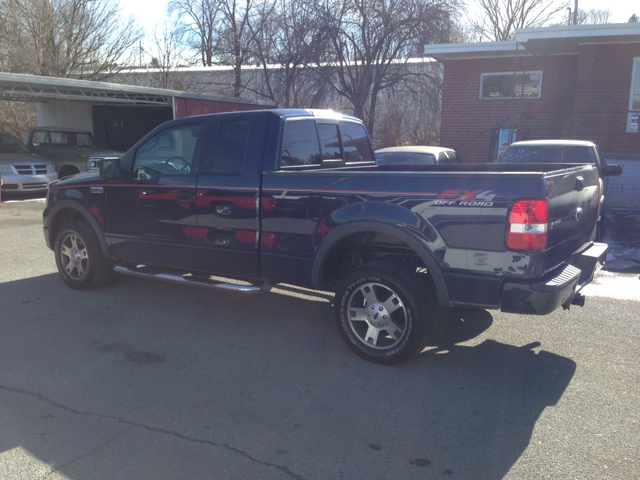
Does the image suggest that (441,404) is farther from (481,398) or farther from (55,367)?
(55,367)

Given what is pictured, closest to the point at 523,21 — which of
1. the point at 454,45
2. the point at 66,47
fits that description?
the point at 454,45

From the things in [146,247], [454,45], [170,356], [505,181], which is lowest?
[170,356]

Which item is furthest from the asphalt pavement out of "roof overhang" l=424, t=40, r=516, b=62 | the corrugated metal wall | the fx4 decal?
the corrugated metal wall

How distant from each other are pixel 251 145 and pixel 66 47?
908 inches

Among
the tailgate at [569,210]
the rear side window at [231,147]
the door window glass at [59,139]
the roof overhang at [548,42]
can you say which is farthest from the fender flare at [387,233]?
the door window glass at [59,139]

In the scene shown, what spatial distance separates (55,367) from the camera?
4.34 meters

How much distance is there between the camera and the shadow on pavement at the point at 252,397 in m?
3.12

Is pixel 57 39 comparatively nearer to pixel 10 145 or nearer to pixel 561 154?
pixel 10 145

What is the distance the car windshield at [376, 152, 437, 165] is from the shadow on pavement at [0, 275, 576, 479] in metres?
5.22

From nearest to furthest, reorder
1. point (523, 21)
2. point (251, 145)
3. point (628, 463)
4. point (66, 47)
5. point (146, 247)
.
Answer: point (628, 463), point (251, 145), point (146, 247), point (66, 47), point (523, 21)

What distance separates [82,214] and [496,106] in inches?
543

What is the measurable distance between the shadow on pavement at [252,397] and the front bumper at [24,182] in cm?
1048

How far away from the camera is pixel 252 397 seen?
12.7ft

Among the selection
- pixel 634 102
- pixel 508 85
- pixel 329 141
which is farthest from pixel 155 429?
pixel 508 85
